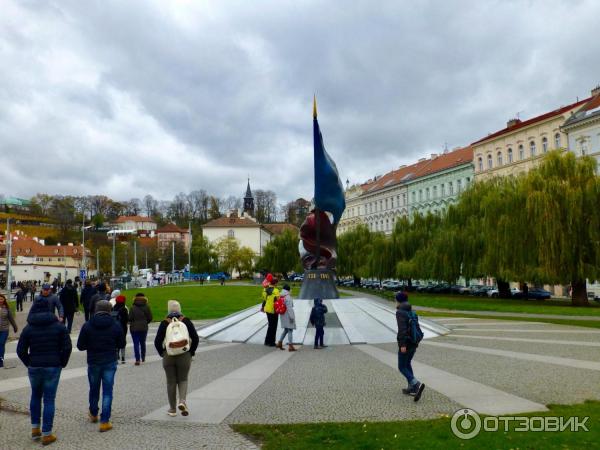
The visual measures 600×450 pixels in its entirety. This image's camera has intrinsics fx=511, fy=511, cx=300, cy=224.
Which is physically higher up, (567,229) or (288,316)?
(567,229)

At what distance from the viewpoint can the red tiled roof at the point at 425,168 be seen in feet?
222

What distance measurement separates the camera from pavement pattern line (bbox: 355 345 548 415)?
7.34 m

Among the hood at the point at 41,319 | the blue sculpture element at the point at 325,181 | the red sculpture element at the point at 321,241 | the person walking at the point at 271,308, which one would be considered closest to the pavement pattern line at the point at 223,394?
the hood at the point at 41,319

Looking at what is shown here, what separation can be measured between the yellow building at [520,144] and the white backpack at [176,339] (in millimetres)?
48413

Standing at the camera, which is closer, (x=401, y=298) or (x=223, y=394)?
(x=401, y=298)

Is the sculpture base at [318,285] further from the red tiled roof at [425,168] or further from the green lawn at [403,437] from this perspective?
the red tiled roof at [425,168]

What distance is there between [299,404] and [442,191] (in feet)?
215

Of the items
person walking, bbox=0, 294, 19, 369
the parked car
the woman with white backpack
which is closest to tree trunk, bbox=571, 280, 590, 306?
the parked car

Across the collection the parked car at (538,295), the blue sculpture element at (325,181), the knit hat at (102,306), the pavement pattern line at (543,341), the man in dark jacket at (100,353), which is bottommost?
the parked car at (538,295)

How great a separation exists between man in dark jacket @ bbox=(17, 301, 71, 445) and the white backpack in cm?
128

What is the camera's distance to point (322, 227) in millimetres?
27125

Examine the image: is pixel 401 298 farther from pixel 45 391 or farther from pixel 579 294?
pixel 579 294

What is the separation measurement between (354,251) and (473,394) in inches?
2036

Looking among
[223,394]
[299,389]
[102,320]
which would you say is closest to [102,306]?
[102,320]
